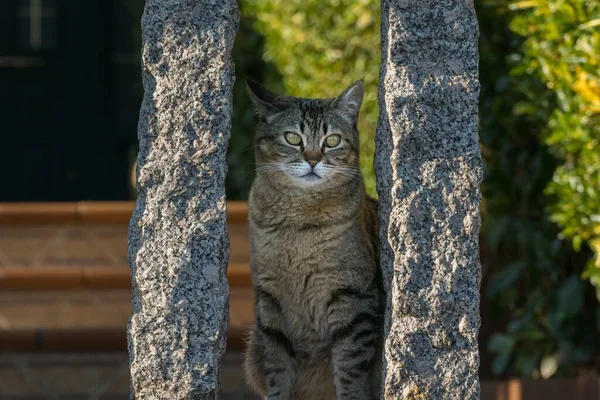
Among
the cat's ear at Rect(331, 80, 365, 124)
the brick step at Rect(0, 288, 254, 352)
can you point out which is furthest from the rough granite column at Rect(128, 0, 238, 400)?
the brick step at Rect(0, 288, 254, 352)

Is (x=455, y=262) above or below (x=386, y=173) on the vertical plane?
below

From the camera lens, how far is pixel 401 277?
9.31 feet

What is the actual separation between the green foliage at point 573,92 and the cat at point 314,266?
113 cm

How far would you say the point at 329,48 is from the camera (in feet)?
18.5

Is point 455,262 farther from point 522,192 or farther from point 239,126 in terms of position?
point 239,126

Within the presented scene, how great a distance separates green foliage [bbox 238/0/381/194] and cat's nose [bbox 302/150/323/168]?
2.03 meters

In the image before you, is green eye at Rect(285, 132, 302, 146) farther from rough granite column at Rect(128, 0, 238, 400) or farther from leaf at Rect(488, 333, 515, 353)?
leaf at Rect(488, 333, 515, 353)

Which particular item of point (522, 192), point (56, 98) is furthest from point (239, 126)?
point (522, 192)

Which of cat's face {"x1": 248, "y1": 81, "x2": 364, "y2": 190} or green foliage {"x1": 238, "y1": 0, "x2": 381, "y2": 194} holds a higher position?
green foliage {"x1": 238, "y1": 0, "x2": 381, "y2": 194}

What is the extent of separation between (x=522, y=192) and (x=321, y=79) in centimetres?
140

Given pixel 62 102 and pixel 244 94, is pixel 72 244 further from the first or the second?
pixel 62 102

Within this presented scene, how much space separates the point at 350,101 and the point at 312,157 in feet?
0.96

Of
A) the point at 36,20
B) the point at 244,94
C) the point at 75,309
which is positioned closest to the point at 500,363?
the point at 75,309

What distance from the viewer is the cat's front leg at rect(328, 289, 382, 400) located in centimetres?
325
